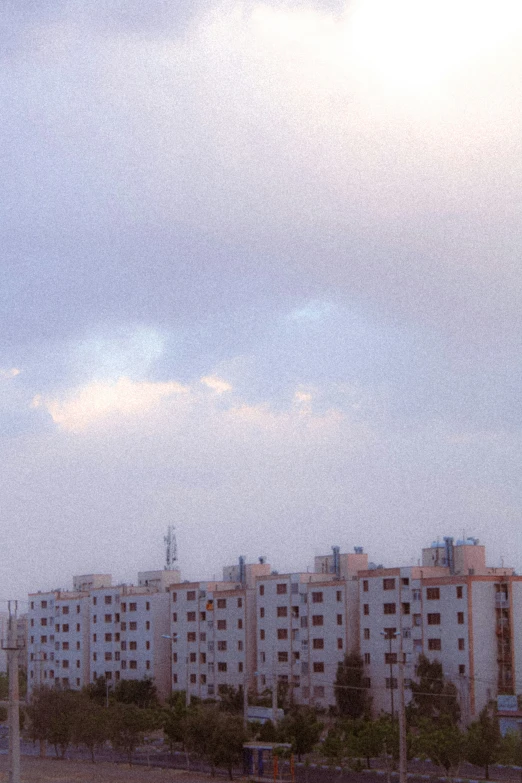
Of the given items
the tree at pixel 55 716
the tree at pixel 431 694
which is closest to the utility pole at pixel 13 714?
the tree at pixel 55 716

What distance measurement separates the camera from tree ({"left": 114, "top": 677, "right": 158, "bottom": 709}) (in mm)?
111406

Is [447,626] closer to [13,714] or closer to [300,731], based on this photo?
[300,731]

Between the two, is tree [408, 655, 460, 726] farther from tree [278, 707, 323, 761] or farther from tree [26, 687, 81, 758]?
tree [26, 687, 81, 758]

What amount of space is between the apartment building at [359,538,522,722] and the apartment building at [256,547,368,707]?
2.86 m

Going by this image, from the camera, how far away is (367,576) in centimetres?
9650

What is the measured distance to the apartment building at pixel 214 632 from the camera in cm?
10862

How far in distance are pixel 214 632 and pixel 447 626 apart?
30319 mm

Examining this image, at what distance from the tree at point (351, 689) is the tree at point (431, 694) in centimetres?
565

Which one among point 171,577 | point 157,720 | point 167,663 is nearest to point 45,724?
point 157,720

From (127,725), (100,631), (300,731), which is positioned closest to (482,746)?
(300,731)

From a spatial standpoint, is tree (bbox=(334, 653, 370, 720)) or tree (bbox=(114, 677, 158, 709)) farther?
tree (bbox=(114, 677, 158, 709))

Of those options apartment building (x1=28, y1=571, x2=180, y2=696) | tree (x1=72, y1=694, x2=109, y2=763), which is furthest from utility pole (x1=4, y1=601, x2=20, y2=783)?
apartment building (x1=28, y1=571, x2=180, y2=696)

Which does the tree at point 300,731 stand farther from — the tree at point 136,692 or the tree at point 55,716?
the tree at point 136,692

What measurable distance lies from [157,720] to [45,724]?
822cm
